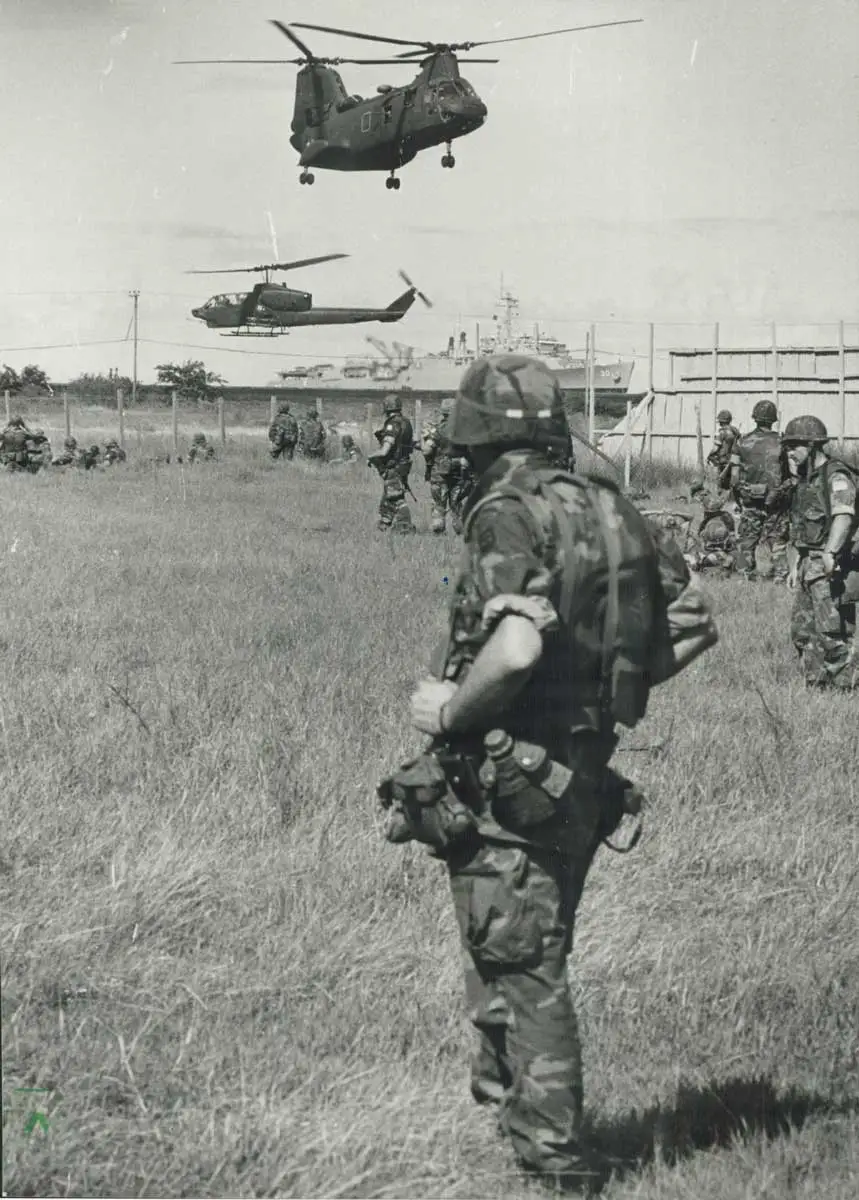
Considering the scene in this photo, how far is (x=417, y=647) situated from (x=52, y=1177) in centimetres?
579

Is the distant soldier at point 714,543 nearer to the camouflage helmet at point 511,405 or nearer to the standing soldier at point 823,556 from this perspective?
the standing soldier at point 823,556

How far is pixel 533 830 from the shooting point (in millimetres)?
2883

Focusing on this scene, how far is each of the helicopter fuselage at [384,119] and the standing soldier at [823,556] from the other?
11.3 m

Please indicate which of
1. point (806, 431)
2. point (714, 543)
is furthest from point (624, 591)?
point (714, 543)

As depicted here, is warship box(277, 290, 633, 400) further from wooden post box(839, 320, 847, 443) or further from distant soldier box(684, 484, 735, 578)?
distant soldier box(684, 484, 735, 578)

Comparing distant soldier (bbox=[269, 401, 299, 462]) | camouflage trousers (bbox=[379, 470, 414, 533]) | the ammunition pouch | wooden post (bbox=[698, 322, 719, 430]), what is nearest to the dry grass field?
the ammunition pouch

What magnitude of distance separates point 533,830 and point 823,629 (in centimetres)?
570

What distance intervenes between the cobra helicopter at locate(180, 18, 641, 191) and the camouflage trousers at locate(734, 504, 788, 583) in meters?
6.56

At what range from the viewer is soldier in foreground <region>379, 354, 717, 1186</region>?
111 inches

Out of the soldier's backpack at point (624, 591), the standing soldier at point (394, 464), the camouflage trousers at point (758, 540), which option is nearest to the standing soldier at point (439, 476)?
the standing soldier at point (394, 464)

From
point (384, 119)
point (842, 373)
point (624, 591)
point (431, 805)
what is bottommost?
point (431, 805)

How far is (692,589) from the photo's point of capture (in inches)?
121

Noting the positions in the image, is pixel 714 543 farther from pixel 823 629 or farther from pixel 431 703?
pixel 431 703

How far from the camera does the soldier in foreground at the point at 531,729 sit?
2.82 m
